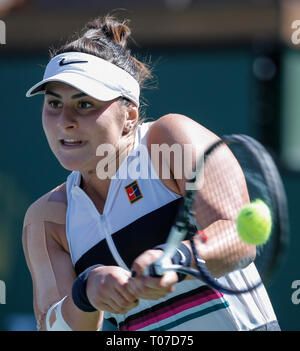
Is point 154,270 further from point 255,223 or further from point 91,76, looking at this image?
point 91,76

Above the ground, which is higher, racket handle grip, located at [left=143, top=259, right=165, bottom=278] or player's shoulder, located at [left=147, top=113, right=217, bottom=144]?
player's shoulder, located at [left=147, top=113, right=217, bottom=144]

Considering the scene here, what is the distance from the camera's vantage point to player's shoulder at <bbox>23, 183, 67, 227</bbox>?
257cm

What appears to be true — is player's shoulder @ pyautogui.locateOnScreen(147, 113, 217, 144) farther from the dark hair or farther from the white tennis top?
the dark hair

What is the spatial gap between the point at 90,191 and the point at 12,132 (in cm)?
280

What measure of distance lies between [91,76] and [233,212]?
0.62m

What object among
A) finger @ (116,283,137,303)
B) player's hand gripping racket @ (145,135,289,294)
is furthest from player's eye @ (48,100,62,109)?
finger @ (116,283,137,303)

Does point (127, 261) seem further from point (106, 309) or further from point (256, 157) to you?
point (256, 157)

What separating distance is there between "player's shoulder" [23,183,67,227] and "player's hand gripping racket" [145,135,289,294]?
1.50ft

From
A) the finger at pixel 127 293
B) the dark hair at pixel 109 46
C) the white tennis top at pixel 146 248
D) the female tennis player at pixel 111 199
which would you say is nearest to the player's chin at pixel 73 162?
the female tennis player at pixel 111 199

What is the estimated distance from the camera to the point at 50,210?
258cm

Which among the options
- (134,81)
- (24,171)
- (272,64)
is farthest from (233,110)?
(134,81)

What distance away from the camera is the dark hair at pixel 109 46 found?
8.19 ft

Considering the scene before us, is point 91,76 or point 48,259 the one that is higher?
point 91,76


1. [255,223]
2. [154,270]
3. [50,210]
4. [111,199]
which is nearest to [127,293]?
[154,270]
